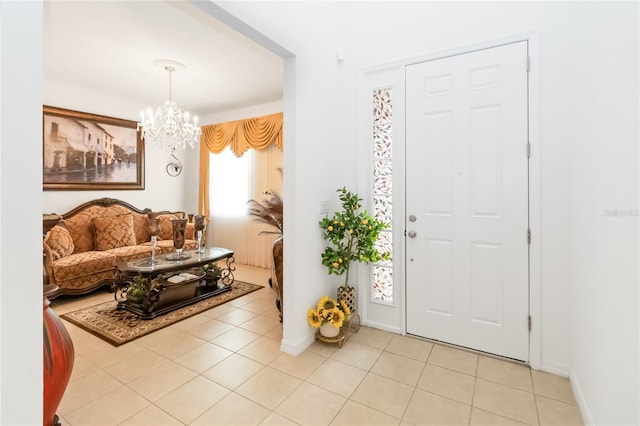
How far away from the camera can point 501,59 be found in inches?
87.4

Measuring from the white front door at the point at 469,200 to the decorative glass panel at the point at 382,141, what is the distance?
188mm

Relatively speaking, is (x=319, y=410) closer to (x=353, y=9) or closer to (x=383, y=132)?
(x=383, y=132)

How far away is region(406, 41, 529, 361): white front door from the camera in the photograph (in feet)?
7.21

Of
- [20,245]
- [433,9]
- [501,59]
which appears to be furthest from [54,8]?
[501,59]

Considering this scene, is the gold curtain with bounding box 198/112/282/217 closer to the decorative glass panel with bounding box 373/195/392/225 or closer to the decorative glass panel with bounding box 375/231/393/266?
the decorative glass panel with bounding box 373/195/392/225

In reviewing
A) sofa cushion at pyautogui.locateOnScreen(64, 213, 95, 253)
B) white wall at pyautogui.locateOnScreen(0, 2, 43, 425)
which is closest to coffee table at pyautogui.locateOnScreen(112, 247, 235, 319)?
sofa cushion at pyautogui.locateOnScreen(64, 213, 95, 253)

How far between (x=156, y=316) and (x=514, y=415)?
3045 millimetres

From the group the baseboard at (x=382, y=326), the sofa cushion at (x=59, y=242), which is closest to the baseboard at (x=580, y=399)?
the baseboard at (x=382, y=326)

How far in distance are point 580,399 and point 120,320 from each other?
3.67 metres

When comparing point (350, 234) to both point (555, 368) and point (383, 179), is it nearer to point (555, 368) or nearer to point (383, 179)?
point (383, 179)

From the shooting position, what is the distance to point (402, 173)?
2.60 metres

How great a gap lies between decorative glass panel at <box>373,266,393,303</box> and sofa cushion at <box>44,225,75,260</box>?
12.2 feet

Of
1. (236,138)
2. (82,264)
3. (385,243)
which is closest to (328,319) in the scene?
(385,243)

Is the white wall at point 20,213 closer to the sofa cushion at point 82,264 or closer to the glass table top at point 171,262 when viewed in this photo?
the glass table top at point 171,262
